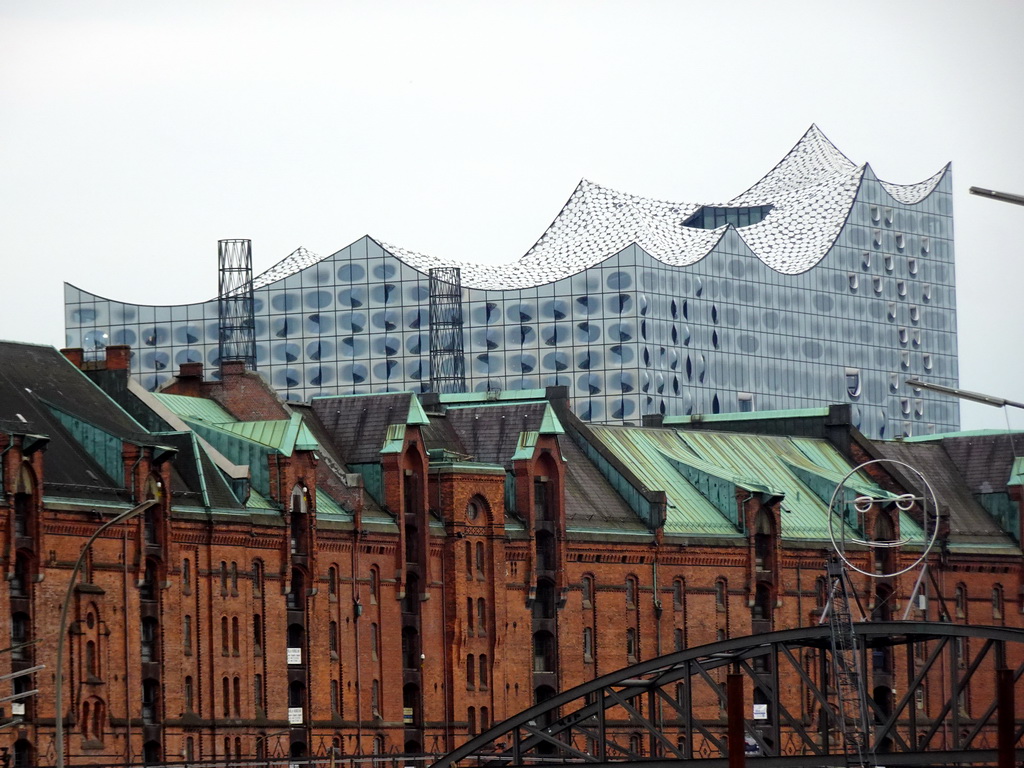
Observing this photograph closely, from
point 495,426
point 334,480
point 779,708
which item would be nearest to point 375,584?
point 334,480

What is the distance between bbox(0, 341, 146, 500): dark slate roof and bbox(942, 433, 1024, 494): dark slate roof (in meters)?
63.7

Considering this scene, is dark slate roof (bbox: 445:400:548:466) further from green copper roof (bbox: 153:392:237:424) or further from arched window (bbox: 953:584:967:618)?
arched window (bbox: 953:584:967:618)

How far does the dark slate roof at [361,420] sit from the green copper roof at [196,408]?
5.66 meters

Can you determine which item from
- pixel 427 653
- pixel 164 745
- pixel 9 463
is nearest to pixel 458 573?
pixel 427 653

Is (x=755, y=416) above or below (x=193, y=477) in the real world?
above

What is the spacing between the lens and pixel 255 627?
12400cm

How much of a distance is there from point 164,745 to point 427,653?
2047 centimetres

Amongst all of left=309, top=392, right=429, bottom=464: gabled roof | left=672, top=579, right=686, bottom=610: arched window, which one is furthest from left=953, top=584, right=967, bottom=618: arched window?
left=309, top=392, right=429, bottom=464: gabled roof

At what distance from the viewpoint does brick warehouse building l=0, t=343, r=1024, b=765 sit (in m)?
115

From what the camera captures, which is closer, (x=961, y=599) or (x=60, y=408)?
(x=60, y=408)

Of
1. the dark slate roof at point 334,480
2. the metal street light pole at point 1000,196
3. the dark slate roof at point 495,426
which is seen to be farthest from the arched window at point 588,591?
the metal street light pole at point 1000,196

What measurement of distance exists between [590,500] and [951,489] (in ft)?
109

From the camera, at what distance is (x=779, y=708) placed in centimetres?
10331

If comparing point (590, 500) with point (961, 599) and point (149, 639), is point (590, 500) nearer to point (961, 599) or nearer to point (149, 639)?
point (961, 599)
